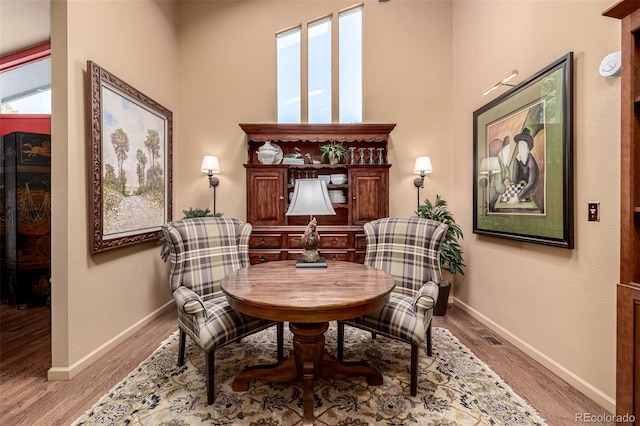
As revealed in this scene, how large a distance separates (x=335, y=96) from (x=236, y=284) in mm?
2797

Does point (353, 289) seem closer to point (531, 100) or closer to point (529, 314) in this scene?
point (529, 314)

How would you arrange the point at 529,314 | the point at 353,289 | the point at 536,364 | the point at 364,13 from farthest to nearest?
the point at 364,13, the point at 529,314, the point at 536,364, the point at 353,289

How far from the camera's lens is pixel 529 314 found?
2219 mm

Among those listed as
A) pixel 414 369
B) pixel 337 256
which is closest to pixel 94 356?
pixel 337 256

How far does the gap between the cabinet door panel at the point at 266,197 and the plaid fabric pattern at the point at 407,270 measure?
1261 millimetres

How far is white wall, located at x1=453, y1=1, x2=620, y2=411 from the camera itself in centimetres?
163

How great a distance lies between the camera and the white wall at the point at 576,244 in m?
1.63

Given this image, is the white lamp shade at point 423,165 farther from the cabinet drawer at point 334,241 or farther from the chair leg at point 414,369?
the chair leg at point 414,369

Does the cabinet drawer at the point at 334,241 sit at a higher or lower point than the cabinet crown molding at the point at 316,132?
lower

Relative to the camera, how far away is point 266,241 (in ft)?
10.1


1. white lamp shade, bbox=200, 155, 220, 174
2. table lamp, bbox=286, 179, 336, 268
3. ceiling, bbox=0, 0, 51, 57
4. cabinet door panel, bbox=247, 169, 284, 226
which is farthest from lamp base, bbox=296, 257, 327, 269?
ceiling, bbox=0, 0, 51, 57

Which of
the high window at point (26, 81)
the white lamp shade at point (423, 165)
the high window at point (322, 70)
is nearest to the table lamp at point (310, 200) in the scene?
the white lamp shade at point (423, 165)

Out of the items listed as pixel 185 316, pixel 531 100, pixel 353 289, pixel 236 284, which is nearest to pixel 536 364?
pixel 353 289

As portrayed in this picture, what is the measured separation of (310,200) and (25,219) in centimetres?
341
